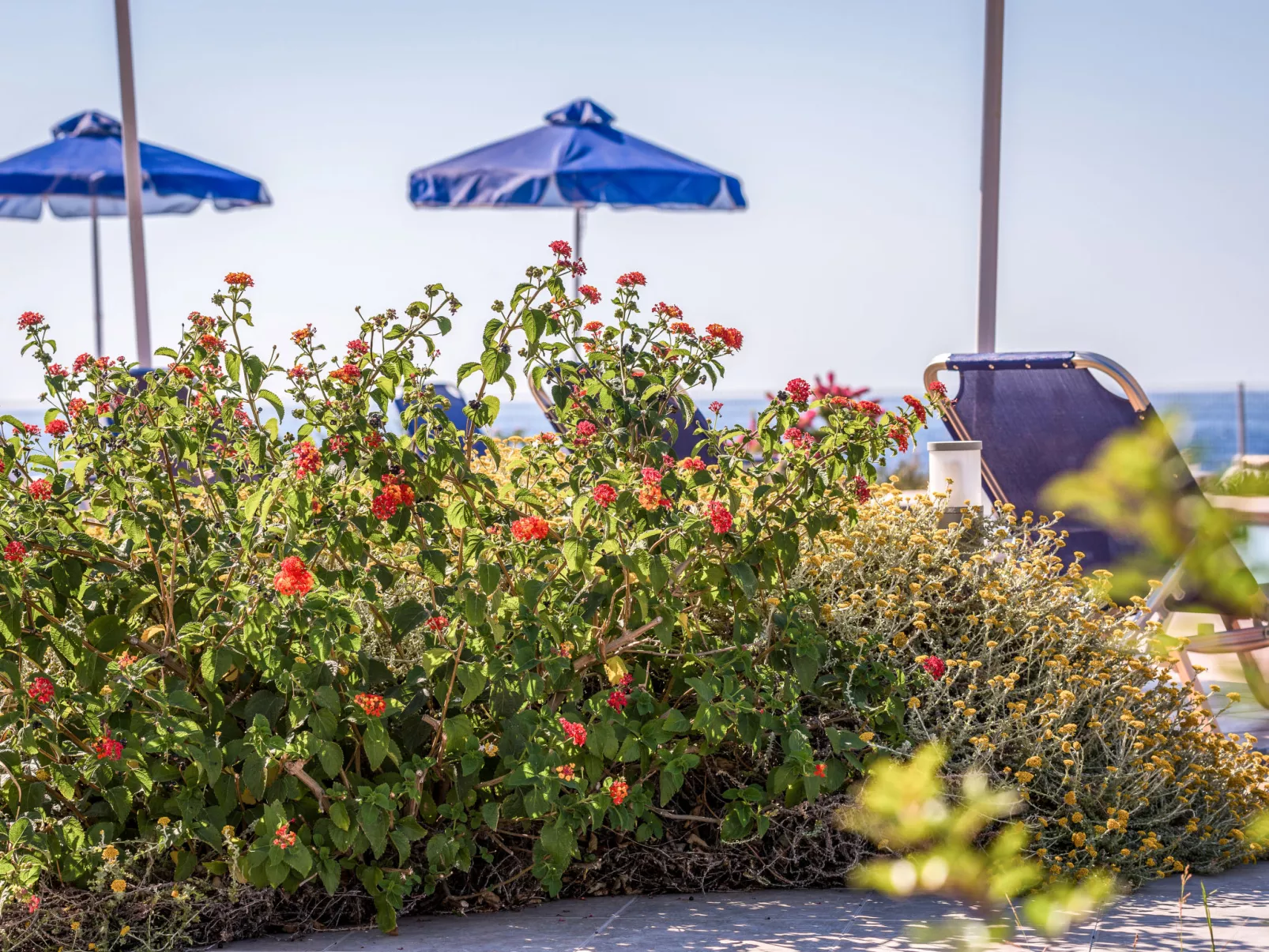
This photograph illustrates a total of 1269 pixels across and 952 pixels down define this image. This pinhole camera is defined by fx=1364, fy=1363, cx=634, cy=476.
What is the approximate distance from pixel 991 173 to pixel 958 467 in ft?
4.44

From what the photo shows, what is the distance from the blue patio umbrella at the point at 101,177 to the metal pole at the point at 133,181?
364cm

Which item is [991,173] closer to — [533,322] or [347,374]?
[533,322]

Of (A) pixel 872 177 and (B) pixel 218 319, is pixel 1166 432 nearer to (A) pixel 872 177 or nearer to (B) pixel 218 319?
(B) pixel 218 319

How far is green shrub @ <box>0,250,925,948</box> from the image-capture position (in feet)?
6.84

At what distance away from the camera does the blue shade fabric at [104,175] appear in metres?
8.70

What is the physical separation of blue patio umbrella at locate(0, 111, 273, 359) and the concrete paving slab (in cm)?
705

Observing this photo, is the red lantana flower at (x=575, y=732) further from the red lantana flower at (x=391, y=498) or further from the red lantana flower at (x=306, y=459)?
the red lantana flower at (x=306, y=459)

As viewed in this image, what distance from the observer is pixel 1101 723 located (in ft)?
8.07

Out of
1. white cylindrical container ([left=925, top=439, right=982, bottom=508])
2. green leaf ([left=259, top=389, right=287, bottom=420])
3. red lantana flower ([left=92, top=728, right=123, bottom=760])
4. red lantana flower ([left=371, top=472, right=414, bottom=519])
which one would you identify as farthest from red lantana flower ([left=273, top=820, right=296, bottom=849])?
white cylindrical container ([left=925, top=439, right=982, bottom=508])

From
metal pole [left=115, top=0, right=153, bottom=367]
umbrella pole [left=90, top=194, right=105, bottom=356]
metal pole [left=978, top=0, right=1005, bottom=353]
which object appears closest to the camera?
metal pole [left=978, top=0, right=1005, bottom=353]

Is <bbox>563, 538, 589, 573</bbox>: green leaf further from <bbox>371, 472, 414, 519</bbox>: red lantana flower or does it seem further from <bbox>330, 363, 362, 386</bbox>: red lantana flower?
<bbox>330, 363, 362, 386</bbox>: red lantana flower

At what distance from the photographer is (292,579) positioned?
177 centimetres

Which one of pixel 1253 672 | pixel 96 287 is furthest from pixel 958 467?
pixel 96 287

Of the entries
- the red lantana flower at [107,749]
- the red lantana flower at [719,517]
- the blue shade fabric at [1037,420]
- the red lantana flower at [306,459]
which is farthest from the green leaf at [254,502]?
the blue shade fabric at [1037,420]
